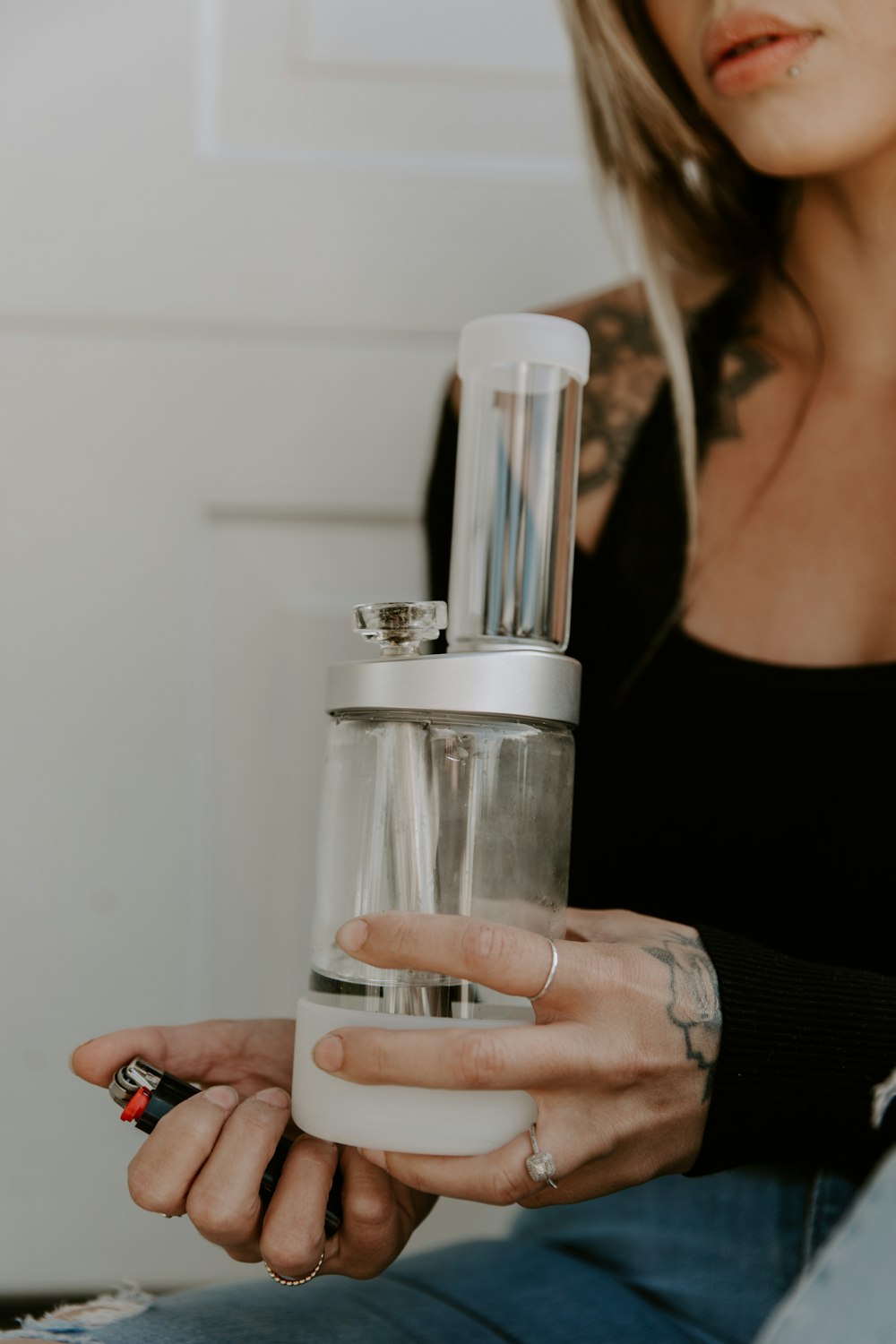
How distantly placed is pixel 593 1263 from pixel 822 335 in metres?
0.68

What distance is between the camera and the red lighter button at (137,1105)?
59 centimetres

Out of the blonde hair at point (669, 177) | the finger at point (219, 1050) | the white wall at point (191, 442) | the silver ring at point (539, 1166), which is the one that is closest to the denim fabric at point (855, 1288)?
the silver ring at point (539, 1166)

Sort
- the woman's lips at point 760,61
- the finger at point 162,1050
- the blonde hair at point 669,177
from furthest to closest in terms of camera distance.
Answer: the blonde hair at point 669,177 < the woman's lips at point 760,61 < the finger at point 162,1050

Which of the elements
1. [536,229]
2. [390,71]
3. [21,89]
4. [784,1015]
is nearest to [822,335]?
[536,229]

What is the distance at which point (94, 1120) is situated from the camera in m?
0.99

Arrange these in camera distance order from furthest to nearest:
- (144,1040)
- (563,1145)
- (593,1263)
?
1. (593,1263)
2. (144,1040)
3. (563,1145)

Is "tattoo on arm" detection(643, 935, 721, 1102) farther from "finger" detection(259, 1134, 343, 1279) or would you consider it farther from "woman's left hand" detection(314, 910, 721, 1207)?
"finger" detection(259, 1134, 343, 1279)

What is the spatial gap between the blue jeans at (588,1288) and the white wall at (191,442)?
283 millimetres

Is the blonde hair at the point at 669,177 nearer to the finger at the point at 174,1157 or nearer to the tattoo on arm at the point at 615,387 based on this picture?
the tattoo on arm at the point at 615,387

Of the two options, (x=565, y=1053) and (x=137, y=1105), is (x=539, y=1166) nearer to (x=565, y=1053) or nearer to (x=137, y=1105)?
(x=565, y=1053)

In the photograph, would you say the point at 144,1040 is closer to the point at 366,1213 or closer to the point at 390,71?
the point at 366,1213

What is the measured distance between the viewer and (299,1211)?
1.84 ft

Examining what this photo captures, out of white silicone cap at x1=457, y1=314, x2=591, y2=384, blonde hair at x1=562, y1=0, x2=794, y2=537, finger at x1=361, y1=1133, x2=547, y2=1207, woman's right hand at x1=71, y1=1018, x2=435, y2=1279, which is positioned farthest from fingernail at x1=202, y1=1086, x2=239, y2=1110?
blonde hair at x1=562, y1=0, x2=794, y2=537

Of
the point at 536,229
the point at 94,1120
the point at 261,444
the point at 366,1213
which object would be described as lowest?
the point at 94,1120
